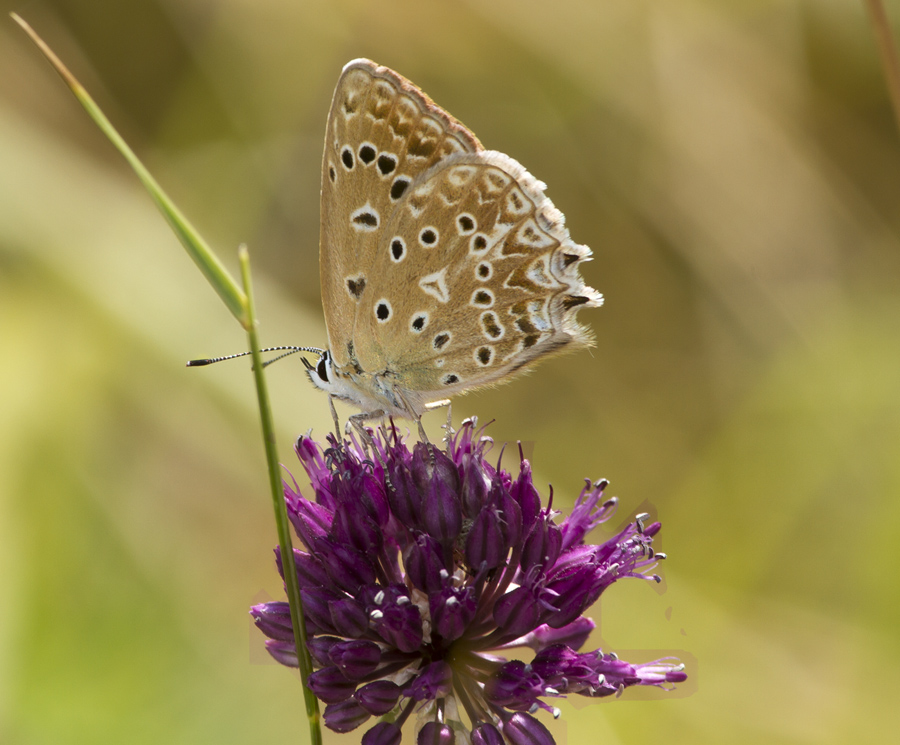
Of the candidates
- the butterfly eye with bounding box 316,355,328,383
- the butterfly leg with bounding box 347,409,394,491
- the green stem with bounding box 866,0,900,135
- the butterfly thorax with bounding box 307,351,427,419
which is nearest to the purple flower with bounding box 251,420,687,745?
the butterfly leg with bounding box 347,409,394,491

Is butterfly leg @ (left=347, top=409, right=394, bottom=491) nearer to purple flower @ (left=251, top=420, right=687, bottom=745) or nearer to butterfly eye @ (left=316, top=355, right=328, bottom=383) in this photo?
purple flower @ (left=251, top=420, right=687, bottom=745)

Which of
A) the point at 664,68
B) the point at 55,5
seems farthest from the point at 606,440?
the point at 55,5

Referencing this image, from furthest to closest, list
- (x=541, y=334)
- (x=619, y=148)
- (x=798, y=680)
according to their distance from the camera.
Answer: (x=619, y=148)
(x=798, y=680)
(x=541, y=334)

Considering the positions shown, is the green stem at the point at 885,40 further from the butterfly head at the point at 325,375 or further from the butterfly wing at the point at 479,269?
the butterfly head at the point at 325,375

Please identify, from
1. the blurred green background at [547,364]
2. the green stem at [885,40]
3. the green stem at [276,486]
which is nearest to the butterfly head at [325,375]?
the blurred green background at [547,364]

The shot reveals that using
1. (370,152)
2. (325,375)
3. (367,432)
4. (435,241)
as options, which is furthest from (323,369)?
(370,152)

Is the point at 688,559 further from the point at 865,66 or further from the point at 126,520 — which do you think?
the point at 865,66
